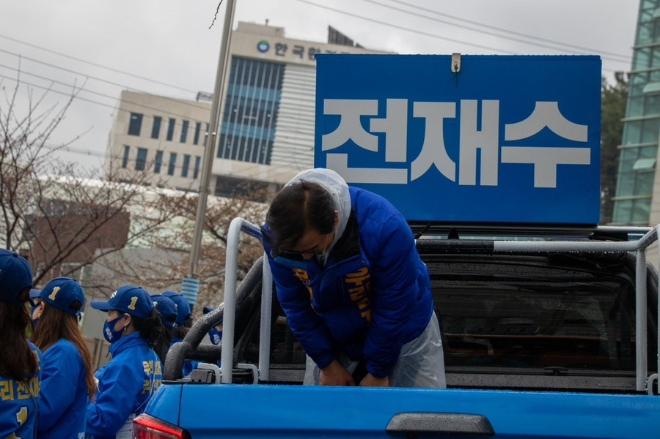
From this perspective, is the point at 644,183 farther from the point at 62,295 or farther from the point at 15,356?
the point at 15,356

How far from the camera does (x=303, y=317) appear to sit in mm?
3518

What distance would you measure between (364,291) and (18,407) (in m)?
1.57

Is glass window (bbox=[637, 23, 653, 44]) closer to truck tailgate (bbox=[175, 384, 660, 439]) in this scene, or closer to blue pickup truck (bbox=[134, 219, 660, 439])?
blue pickup truck (bbox=[134, 219, 660, 439])

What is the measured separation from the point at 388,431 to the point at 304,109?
101 metres

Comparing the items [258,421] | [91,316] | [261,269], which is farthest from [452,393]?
[91,316]

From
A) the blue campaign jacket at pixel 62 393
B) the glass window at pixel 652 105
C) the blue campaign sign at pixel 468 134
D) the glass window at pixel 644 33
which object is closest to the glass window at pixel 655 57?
the glass window at pixel 644 33

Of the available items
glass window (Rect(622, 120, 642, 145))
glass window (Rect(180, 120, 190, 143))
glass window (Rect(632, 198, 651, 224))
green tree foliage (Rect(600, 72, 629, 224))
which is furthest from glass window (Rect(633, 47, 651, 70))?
glass window (Rect(180, 120, 190, 143))

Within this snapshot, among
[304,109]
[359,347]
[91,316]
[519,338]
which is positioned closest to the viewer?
[359,347]

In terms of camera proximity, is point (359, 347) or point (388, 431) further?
point (359, 347)

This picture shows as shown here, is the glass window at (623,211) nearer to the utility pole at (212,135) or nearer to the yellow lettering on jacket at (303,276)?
the utility pole at (212,135)

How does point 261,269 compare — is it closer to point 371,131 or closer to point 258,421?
point 371,131

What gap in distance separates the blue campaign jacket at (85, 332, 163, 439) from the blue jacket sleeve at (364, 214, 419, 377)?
289 centimetres

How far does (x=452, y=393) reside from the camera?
2.59 meters

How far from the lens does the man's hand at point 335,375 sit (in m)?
3.60
